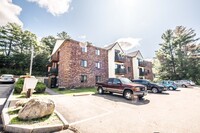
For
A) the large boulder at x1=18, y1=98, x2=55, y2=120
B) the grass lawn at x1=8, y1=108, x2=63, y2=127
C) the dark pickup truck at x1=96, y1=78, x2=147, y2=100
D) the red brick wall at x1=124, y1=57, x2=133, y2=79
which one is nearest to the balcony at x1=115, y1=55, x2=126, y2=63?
the red brick wall at x1=124, y1=57, x2=133, y2=79

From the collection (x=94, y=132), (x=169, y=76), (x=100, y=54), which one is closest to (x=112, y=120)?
(x=94, y=132)

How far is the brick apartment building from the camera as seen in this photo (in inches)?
735

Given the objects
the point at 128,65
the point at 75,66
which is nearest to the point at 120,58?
the point at 128,65

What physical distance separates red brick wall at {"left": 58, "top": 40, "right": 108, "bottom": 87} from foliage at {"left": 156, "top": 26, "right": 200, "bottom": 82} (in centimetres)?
2348

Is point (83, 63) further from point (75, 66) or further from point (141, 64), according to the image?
point (141, 64)

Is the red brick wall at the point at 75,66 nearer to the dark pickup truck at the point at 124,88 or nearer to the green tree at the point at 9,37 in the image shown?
the dark pickup truck at the point at 124,88

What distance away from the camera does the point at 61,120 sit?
16.4 ft

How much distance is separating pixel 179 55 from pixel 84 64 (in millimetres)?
28335

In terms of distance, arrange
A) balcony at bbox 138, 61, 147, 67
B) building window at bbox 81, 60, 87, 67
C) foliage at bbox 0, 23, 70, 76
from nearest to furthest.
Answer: building window at bbox 81, 60, 87, 67
balcony at bbox 138, 61, 147, 67
foliage at bbox 0, 23, 70, 76

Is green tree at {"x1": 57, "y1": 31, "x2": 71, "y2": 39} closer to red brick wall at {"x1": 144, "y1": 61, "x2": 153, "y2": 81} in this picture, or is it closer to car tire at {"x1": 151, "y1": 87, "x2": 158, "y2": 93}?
red brick wall at {"x1": 144, "y1": 61, "x2": 153, "y2": 81}

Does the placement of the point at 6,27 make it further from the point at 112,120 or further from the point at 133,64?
the point at 112,120

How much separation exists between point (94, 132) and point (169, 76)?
37.2 metres

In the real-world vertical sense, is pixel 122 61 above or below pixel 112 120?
above

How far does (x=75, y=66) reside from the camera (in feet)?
62.2
